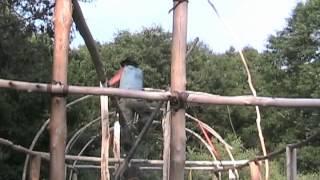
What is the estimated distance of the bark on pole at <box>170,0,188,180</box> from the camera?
3.78 meters

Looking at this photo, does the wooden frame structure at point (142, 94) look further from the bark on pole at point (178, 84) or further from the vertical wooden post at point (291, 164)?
the vertical wooden post at point (291, 164)

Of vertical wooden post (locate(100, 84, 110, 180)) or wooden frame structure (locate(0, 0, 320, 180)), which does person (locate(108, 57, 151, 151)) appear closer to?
vertical wooden post (locate(100, 84, 110, 180))

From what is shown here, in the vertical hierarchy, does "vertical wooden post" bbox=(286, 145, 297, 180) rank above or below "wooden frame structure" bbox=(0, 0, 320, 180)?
below

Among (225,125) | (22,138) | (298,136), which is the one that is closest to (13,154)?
(22,138)

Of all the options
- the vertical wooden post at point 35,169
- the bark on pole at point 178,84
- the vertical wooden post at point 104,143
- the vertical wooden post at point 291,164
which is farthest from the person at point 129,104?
the bark on pole at point 178,84

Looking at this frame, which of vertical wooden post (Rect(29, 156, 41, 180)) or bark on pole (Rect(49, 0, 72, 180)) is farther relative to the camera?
vertical wooden post (Rect(29, 156, 41, 180))

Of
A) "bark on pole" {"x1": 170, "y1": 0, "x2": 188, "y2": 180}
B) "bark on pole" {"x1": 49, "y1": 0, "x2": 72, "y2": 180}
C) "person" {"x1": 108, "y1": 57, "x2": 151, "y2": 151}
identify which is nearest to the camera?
"bark on pole" {"x1": 49, "y1": 0, "x2": 72, "y2": 180}

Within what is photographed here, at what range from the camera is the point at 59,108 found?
145 inches

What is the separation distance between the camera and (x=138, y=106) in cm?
689

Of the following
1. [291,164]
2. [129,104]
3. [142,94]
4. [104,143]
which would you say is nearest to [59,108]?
[142,94]

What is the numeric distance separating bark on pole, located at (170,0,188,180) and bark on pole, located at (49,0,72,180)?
63cm

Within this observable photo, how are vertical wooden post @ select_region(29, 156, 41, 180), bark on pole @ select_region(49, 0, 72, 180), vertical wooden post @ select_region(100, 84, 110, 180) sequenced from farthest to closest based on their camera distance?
vertical wooden post @ select_region(29, 156, 41, 180)
vertical wooden post @ select_region(100, 84, 110, 180)
bark on pole @ select_region(49, 0, 72, 180)

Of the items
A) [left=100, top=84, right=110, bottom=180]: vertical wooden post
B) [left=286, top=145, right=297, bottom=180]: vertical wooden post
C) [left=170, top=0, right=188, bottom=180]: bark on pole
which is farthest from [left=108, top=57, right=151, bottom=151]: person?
[left=170, top=0, right=188, bottom=180]: bark on pole

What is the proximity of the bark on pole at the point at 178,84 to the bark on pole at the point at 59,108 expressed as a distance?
0.63 meters
